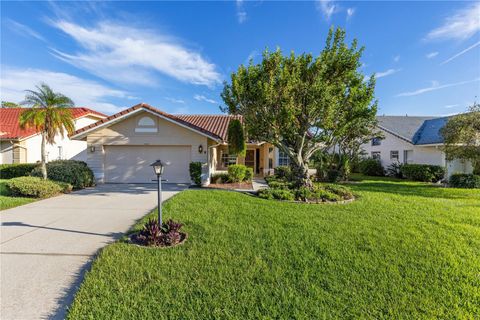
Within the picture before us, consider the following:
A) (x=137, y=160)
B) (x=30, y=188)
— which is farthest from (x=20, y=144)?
(x=30, y=188)

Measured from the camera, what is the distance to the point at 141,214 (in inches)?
251

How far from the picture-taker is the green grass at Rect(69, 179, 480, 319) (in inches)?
106

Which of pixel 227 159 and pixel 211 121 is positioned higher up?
pixel 211 121

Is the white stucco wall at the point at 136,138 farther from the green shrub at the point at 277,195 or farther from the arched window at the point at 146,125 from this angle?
the green shrub at the point at 277,195

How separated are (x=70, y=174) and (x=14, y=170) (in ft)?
26.3

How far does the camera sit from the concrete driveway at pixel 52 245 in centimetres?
285

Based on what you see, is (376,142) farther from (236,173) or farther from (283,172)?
(236,173)

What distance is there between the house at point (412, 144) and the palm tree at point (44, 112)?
2059 cm

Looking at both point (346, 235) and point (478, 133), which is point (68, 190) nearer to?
point (346, 235)

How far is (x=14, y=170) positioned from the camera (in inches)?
568

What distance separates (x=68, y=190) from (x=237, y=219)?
875 cm

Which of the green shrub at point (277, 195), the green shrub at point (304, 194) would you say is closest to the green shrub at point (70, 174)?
the green shrub at point (277, 195)

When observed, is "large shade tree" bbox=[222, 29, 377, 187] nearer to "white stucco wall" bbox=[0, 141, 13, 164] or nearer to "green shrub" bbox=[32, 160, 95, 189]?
"green shrub" bbox=[32, 160, 95, 189]

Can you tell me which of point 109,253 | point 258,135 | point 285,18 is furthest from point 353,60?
point 109,253
